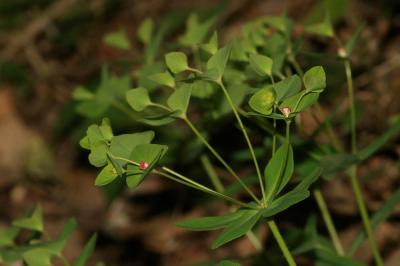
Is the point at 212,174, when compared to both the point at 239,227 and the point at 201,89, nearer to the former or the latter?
the point at 201,89

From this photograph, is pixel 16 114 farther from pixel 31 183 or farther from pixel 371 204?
pixel 371 204

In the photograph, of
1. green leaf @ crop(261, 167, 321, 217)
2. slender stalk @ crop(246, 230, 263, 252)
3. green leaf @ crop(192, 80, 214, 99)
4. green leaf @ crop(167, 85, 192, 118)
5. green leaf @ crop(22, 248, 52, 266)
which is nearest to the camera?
green leaf @ crop(261, 167, 321, 217)

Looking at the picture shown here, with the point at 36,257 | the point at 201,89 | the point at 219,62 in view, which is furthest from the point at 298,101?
the point at 36,257

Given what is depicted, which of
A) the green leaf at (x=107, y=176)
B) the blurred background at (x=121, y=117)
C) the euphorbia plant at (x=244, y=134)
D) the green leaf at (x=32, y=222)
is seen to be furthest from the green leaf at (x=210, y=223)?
the blurred background at (x=121, y=117)

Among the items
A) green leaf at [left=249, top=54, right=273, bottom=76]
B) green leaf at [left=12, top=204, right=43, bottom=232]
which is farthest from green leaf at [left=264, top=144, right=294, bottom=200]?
green leaf at [left=12, top=204, right=43, bottom=232]

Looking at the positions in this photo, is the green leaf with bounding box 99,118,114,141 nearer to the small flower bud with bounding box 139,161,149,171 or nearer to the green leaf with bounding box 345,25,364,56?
the small flower bud with bounding box 139,161,149,171

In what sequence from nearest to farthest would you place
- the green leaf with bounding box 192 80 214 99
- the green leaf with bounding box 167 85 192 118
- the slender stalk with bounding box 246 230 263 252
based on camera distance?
the green leaf with bounding box 167 85 192 118 → the green leaf with bounding box 192 80 214 99 → the slender stalk with bounding box 246 230 263 252
